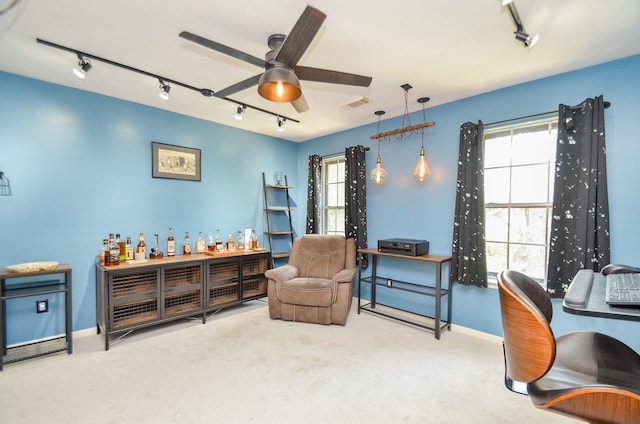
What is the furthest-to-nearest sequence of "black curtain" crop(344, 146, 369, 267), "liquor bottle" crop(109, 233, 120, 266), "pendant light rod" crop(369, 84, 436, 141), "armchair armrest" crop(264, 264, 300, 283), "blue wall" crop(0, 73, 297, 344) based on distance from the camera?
"black curtain" crop(344, 146, 369, 267)
"armchair armrest" crop(264, 264, 300, 283)
"pendant light rod" crop(369, 84, 436, 141)
"liquor bottle" crop(109, 233, 120, 266)
"blue wall" crop(0, 73, 297, 344)

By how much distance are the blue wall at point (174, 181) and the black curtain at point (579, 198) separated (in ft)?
0.42

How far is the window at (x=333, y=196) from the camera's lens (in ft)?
14.6

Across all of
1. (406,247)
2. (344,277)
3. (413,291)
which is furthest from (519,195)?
(344,277)

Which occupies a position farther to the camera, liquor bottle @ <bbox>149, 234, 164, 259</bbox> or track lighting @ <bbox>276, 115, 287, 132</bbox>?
track lighting @ <bbox>276, 115, 287, 132</bbox>

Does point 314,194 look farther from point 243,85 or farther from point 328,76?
point 328,76

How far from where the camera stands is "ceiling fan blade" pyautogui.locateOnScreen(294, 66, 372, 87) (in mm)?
1764

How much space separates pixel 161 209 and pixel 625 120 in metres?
4.57

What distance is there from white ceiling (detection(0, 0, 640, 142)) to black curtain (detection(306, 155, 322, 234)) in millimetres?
1614

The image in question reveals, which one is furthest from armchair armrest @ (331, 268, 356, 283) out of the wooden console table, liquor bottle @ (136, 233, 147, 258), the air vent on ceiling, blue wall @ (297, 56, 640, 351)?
liquor bottle @ (136, 233, 147, 258)

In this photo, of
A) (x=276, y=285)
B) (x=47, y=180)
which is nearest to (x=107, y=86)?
(x=47, y=180)

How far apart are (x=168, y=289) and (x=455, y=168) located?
3.45 meters

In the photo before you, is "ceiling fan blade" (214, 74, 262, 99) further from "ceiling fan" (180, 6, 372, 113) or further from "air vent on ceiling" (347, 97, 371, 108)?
"air vent on ceiling" (347, 97, 371, 108)

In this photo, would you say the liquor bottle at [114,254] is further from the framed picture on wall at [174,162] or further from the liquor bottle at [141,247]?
the framed picture on wall at [174,162]

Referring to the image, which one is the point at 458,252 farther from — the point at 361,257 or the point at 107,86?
the point at 107,86
